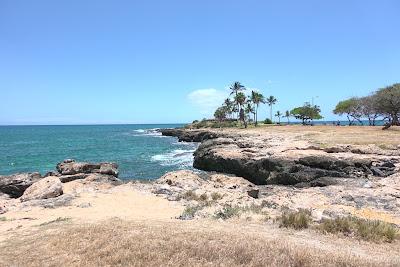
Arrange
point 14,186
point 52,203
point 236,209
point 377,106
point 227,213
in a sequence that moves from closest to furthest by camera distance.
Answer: point 227,213 < point 236,209 < point 52,203 < point 14,186 < point 377,106

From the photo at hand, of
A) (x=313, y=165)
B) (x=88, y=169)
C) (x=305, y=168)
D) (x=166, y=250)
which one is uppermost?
(x=166, y=250)

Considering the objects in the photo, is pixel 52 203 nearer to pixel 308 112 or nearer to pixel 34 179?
pixel 34 179

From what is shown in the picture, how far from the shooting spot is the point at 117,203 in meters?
17.4

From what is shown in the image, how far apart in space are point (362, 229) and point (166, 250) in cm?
576

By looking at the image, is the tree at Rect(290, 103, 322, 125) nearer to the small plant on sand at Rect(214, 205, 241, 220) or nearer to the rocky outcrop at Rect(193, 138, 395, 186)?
the rocky outcrop at Rect(193, 138, 395, 186)

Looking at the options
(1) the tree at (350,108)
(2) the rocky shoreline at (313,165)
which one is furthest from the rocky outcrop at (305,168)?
(1) the tree at (350,108)

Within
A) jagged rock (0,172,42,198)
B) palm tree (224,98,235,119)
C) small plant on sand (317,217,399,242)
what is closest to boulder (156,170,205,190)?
jagged rock (0,172,42,198)

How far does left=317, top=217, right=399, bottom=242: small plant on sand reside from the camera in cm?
1052

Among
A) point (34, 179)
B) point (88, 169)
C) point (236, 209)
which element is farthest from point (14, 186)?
point (236, 209)

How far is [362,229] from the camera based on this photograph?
1084cm

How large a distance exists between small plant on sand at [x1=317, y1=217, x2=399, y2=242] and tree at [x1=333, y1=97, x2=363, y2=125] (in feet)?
276

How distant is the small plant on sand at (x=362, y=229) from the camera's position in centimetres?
1052

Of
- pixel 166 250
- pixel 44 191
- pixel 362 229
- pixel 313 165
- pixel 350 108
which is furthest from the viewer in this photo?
pixel 350 108

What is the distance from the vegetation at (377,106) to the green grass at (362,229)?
54619mm
